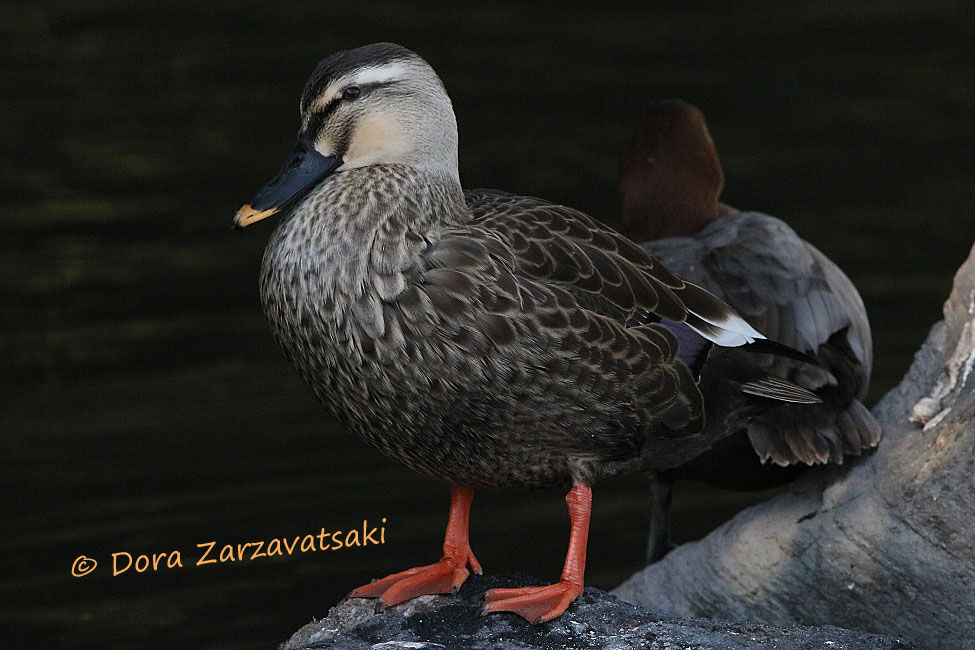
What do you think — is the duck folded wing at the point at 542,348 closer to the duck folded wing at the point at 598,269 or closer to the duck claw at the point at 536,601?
the duck folded wing at the point at 598,269

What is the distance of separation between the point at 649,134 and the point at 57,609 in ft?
9.27

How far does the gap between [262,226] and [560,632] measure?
5.80m

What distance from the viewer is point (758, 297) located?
17.6 feet

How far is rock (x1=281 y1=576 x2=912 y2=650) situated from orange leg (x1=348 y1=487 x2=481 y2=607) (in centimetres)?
3

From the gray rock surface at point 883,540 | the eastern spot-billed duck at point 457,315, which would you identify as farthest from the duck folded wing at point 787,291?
the eastern spot-billed duck at point 457,315

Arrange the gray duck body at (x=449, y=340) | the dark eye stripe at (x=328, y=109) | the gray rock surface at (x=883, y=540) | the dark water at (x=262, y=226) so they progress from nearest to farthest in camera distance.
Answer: the gray duck body at (x=449, y=340), the dark eye stripe at (x=328, y=109), the gray rock surface at (x=883, y=540), the dark water at (x=262, y=226)

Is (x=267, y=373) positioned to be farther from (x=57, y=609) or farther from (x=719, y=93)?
(x=719, y=93)

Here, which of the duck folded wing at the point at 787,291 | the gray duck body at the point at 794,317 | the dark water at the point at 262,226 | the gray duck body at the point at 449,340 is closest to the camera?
the gray duck body at the point at 449,340

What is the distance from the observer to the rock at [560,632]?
411 centimetres

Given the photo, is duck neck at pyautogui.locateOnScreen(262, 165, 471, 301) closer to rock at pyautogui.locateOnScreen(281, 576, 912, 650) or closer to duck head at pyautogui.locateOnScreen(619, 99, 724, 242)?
rock at pyautogui.locateOnScreen(281, 576, 912, 650)

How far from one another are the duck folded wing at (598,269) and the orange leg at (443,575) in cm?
74

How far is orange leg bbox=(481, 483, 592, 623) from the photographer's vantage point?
424 cm

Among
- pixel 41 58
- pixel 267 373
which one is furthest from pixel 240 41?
pixel 267 373

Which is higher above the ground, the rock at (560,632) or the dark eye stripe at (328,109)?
the dark eye stripe at (328,109)
